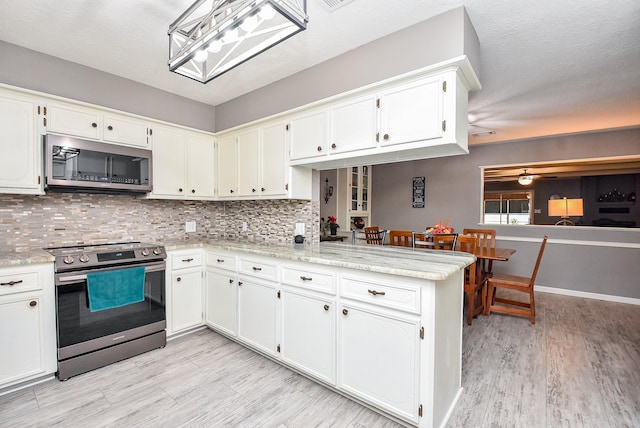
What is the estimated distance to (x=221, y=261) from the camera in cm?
302

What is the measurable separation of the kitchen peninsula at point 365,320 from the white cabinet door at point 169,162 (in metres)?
1.11

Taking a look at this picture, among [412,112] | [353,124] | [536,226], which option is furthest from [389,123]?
[536,226]

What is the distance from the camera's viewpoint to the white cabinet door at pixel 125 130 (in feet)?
9.16

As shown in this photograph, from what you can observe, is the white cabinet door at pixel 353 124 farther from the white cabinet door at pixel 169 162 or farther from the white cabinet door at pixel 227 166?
the white cabinet door at pixel 169 162

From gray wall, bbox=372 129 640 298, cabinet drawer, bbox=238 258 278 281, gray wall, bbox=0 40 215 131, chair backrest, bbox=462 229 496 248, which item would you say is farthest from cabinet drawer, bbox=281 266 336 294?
gray wall, bbox=372 129 640 298

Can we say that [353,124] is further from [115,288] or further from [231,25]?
[115,288]

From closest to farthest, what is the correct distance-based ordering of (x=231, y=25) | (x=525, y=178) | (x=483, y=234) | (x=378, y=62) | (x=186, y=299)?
(x=231, y=25) → (x=378, y=62) → (x=186, y=299) → (x=483, y=234) → (x=525, y=178)

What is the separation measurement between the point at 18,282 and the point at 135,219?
3.83 feet

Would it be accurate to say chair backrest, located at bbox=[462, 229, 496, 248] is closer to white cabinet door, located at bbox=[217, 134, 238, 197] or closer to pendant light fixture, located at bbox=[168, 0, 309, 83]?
white cabinet door, located at bbox=[217, 134, 238, 197]

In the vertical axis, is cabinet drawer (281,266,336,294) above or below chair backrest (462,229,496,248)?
below

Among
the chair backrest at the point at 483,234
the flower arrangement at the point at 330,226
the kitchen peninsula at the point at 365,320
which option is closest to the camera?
the kitchen peninsula at the point at 365,320

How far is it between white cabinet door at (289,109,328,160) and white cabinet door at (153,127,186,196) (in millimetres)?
1313

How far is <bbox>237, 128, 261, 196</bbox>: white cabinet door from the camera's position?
3147mm

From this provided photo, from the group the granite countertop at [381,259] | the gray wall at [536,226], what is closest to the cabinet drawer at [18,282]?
the granite countertop at [381,259]
